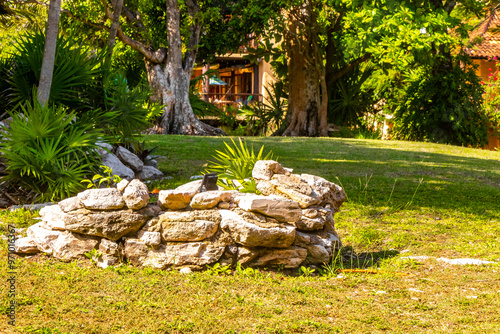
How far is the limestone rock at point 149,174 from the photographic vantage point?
778cm

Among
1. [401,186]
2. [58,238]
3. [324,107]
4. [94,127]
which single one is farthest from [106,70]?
[324,107]

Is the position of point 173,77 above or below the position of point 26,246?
above

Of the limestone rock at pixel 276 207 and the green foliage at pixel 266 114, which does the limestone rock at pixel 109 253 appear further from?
the green foliage at pixel 266 114

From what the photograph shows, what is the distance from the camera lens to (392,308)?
136 inches

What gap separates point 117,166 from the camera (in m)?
7.18

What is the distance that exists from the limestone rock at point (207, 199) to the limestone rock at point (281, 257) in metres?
0.56

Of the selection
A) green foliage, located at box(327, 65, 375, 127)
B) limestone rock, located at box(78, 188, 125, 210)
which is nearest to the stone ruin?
limestone rock, located at box(78, 188, 125, 210)

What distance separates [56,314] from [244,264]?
1.53m

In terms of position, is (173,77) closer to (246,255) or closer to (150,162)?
(150,162)

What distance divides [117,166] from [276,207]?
364 cm

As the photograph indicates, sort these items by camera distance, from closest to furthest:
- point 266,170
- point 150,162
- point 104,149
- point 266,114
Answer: point 266,170 → point 104,149 → point 150,162 → point 266,114

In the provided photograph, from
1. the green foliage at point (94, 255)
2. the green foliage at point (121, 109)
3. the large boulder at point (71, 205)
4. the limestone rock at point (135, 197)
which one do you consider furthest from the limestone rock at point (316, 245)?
the green foliage at point (121, 109)

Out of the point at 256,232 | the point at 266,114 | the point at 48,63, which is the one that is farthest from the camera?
the point at 266,114

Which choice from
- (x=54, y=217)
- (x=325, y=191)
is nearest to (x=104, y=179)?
(x=54, y=217)
